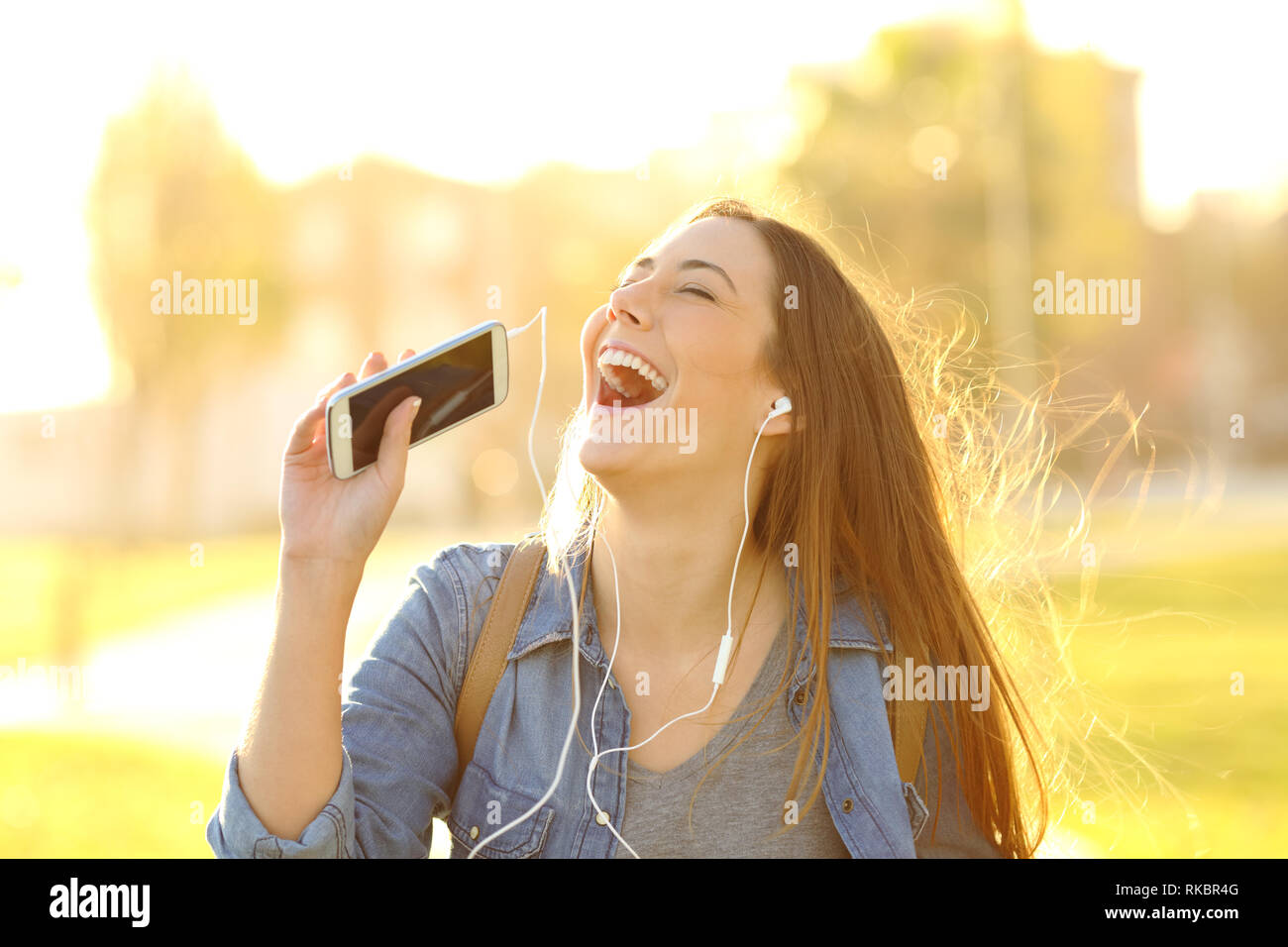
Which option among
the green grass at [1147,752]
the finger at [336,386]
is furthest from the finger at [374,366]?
the green grass at [1147,752]

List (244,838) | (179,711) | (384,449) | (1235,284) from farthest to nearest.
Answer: (1235,284) < (179,711) < (384,449) < (244,838)

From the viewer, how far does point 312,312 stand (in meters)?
Result: 35.7

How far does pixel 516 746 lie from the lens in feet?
8.99

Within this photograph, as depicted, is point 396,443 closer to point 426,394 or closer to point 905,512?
point 426,394

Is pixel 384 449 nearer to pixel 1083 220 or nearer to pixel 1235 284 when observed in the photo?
pixel 1083 220

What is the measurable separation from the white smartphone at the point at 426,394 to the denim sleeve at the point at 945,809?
1386mm

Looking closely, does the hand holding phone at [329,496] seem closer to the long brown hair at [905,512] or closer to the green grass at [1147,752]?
the long brown hair at [905,512]

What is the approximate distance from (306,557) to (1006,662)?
6.25ft

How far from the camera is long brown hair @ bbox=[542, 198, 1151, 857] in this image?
2.97 m

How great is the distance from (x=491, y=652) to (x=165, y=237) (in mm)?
15434

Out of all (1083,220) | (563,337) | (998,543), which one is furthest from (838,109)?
(998,543)

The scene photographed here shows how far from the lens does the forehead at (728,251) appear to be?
3139mm

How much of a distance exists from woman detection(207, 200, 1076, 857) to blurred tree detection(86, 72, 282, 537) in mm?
14366

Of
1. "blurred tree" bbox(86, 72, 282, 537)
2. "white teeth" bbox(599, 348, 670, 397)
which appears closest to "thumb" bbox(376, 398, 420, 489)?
"white teeth" bbox(599, 348, 670, 397)
